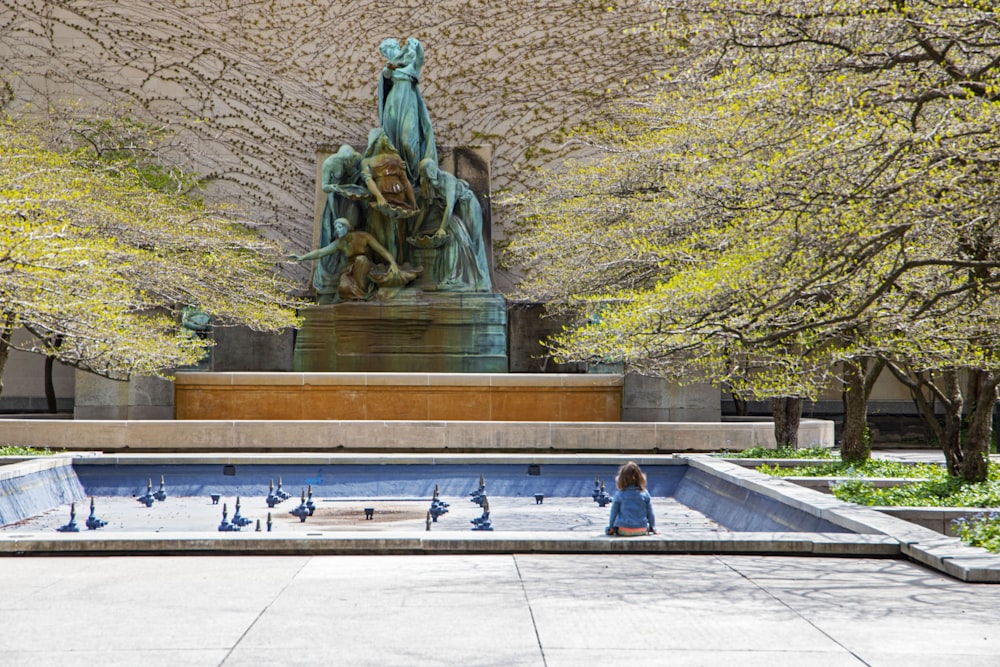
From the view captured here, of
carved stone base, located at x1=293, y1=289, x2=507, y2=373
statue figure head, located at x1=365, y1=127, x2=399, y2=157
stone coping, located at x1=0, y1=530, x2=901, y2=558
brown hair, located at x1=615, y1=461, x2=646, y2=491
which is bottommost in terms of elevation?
stone coping, located at x1=0, y1=530, x2=901, y2=558

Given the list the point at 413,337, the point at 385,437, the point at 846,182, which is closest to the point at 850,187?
the point at 846,182

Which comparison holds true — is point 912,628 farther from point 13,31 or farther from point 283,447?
point 13,31

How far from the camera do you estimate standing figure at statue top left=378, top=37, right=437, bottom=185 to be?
25.3 meters

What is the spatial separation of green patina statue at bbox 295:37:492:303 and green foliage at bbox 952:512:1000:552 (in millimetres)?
16637

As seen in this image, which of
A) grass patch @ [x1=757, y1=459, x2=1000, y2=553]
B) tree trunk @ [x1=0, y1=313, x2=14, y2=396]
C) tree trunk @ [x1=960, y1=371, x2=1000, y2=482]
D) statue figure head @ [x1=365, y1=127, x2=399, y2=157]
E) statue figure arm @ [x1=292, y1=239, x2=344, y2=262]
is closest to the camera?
grass patch @ [x1=757, y1=459, x2=1000, y2=553]

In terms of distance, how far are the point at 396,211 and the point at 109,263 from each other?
354 inches

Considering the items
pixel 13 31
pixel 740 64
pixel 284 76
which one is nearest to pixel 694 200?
pixel 740 64

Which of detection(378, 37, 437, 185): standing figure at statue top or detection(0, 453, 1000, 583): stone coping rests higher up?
detection(378, 37, 437, 185): standing figure at statue top

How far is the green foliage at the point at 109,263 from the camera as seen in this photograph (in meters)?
10.9

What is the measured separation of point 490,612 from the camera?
623cm

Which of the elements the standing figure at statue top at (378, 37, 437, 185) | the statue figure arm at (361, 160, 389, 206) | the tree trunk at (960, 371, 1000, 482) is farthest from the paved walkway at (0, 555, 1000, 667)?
the standing figure at statue top at (378, 37, 437, 185)

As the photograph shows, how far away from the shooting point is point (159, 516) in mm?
12523

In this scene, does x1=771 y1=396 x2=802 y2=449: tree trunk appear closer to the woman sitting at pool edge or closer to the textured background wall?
→ the woman sitting at pool edge

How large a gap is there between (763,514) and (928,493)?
1924 mm
